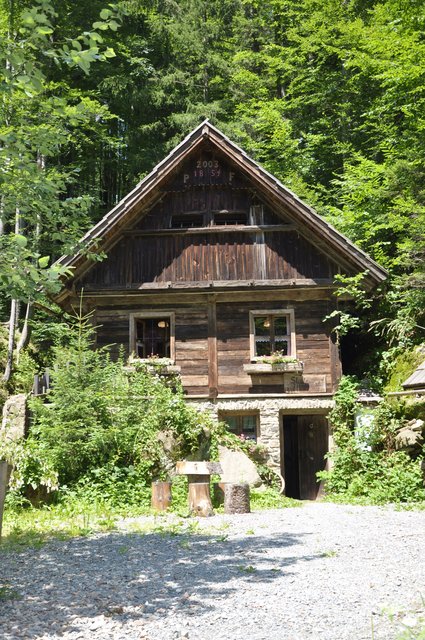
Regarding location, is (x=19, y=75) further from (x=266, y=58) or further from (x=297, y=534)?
(x=266, y=58)

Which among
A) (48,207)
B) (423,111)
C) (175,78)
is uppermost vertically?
(175,78)

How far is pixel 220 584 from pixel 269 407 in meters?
9.88

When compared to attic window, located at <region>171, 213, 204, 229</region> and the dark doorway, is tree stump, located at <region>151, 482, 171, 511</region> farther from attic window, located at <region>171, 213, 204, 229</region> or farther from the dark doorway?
attic window, located at <region>171, 213, 204, 229</region>

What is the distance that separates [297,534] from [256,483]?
511 centimetres

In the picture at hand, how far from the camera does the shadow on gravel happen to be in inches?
216

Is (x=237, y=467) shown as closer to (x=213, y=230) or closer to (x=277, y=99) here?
(x=213, y=230)

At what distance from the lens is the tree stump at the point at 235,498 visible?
1130 cm

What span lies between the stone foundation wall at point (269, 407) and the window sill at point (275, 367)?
65cm

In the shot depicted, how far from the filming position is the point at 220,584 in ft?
20.4

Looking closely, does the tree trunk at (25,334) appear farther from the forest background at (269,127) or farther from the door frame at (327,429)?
the door frame at (327,429)

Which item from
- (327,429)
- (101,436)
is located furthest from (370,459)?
(101,436)

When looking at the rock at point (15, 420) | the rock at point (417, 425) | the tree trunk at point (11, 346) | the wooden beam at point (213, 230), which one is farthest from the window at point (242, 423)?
the tree trunk at point (11, 346)

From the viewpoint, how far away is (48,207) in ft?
23.1

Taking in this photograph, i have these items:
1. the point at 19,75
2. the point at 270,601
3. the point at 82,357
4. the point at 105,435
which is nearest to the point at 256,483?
the point at 105,435
